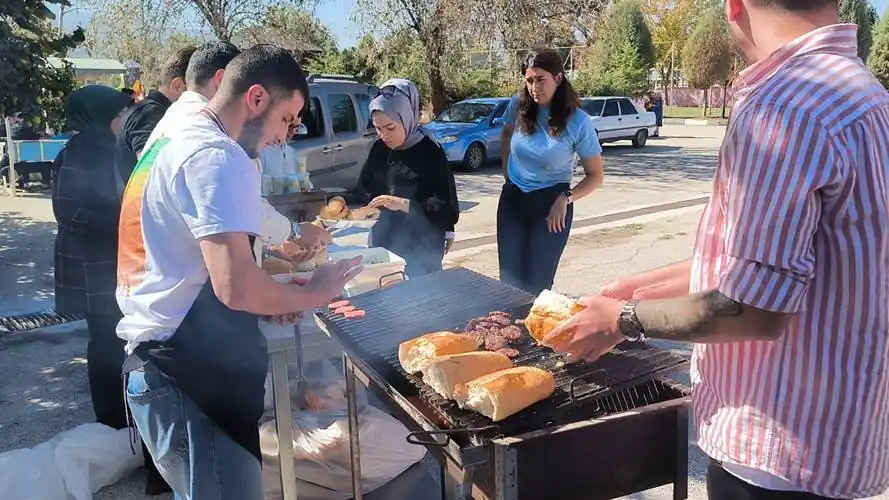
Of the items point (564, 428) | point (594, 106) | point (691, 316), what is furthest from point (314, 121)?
point (594, 106)

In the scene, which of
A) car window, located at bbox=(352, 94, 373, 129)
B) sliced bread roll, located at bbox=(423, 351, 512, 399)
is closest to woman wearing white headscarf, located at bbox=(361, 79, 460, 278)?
sliced bread roll, located at bbox=(423, 351, 512, 399)

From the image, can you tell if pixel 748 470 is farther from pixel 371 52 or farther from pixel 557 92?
pixel 371 52

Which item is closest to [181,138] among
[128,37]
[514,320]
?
[514,320]

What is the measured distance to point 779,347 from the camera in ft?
4.71

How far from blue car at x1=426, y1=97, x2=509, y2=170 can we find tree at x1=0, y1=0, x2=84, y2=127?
401 inches

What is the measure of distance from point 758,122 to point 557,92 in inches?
115

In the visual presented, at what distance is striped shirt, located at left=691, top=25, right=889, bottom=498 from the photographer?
1.29 metres

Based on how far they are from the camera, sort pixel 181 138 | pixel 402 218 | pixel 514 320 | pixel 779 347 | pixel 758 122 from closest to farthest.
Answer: pixel 758 122 → pixel 779 347 → pixel 181 138 → pixel 514 320 → pixel 402 218

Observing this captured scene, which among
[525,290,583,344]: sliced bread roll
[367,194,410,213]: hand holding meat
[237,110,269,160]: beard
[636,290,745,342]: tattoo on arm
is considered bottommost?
[525,290,583,344]: sliced bread roll

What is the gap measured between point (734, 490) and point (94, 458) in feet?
9.91

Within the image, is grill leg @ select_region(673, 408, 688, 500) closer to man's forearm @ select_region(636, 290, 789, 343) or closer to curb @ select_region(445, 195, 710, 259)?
man's forearm @ select_region(636, 290, 789, 343)

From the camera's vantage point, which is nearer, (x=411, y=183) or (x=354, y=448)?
(x=354, y=448)

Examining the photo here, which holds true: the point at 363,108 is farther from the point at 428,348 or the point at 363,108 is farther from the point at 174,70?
the point at 428,348

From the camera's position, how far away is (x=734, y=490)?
157cm
